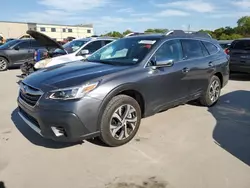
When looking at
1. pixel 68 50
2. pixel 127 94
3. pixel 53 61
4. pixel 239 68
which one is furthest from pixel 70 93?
pixel 239 68

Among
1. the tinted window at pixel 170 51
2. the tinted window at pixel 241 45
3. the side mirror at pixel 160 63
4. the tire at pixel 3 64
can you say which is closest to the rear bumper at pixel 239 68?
the tinted window at pixel 241 45

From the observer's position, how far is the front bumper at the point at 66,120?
346 cm

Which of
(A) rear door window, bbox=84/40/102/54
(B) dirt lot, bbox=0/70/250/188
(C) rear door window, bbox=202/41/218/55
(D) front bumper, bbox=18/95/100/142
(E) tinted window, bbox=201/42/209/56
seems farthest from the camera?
(A) rear door window, bbox=84/40/102/54

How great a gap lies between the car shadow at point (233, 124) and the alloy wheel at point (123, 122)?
1.34 m

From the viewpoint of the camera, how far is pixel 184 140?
4270 mm

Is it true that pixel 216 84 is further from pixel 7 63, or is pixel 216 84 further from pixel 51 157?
pixel 7 63

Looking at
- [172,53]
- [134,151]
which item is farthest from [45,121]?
[172,53]

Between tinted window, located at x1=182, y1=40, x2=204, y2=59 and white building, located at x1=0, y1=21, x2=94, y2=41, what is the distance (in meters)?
64.5

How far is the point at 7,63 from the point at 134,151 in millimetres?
11149

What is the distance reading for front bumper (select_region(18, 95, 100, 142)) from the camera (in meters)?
3.46

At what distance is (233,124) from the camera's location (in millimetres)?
5020

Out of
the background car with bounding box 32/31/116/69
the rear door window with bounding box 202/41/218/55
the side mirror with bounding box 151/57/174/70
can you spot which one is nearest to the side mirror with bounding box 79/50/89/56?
the background car with bounding box 32/31/116/69

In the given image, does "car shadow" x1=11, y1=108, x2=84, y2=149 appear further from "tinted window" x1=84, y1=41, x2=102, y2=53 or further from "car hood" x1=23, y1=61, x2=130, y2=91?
"tinted window" x1=84, y1=41, x2=102, y2=53

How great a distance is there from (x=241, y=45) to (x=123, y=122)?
778cm
